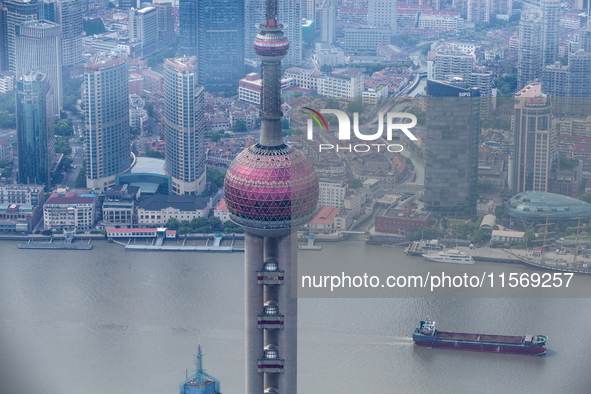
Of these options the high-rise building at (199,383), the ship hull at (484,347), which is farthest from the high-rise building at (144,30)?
the high-rise building at (199,383)

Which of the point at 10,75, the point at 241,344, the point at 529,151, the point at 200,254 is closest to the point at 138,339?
the point at 241,344

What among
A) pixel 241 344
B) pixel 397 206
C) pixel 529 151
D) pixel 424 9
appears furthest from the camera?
pixel 424 9

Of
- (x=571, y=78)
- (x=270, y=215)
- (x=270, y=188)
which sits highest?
(x=270, y=188)

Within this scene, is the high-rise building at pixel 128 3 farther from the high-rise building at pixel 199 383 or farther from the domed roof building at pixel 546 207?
the high-rise building at pixel 199 383

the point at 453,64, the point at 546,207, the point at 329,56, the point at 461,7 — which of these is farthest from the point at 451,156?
the point at 461,7

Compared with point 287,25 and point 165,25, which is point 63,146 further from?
point 165,25

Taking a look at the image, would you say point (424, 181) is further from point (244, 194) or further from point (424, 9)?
point (424, 9)
